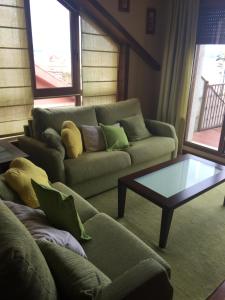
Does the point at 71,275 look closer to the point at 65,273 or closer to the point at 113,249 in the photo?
the point at 65,273

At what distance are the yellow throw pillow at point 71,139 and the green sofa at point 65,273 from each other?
1.37 meters

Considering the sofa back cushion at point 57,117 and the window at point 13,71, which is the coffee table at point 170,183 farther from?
the window at point 13,71

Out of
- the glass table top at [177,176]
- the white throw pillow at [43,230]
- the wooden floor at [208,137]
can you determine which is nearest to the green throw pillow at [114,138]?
the glass table top at [177,176]

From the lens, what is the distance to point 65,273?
37.0 inches

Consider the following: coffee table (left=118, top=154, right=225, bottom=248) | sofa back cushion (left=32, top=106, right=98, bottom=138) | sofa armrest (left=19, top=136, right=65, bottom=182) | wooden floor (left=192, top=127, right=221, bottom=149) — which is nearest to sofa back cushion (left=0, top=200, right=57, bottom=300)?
coffee table (left=118, top=154, right=225, bottom=248)

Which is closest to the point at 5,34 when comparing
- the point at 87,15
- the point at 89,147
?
the point at 87,15

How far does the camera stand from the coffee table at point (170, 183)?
1.96 m

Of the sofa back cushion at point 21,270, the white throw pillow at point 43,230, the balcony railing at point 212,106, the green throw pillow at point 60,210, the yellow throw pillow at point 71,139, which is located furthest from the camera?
the balcony railing at point 212,106

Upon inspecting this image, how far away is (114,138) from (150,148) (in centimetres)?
47

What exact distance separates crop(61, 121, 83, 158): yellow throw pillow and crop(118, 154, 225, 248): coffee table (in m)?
0.63

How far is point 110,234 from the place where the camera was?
1521mm

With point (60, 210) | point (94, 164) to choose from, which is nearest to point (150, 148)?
point (94, 164)

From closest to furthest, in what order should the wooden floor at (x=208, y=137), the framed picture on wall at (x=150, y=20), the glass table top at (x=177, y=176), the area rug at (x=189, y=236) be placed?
the area rug at (x=189, y=236)
the glass table top at (x=177, y=176)
the framed picture on wall at (x=150, y=20)
the wooden floor at (x=208, y=137)

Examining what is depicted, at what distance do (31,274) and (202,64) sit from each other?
158 inches
